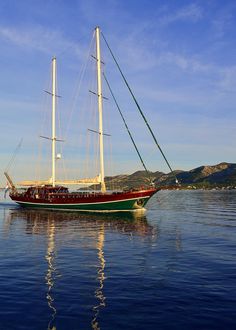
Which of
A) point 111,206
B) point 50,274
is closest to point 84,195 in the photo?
point 111,206

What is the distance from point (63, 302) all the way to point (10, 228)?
32979mm

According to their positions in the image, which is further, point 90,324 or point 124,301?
point 124,301

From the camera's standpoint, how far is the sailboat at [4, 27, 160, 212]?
218 ft

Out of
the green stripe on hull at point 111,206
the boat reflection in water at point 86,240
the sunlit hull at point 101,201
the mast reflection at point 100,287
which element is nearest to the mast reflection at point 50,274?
the boat reflection in water at point 86,240

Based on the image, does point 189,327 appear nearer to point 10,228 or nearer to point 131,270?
point 131,270

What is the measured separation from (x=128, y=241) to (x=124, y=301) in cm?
1851

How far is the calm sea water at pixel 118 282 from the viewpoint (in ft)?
49.2

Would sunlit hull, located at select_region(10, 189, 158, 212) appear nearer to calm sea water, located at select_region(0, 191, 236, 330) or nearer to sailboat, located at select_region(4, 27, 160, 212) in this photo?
sailboat, located at select_region(4, 27, 160, 212)

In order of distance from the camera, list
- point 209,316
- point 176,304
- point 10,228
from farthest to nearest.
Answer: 1. point 10,228
2. point 176,304
3. point 209,316

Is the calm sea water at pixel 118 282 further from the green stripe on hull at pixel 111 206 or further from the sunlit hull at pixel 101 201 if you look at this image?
the green stripe on hull at pixel 111 206

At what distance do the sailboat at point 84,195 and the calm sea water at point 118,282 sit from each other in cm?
2809

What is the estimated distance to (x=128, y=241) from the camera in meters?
35.7

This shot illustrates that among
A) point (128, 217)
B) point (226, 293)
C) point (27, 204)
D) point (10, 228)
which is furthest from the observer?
point (27, 204)

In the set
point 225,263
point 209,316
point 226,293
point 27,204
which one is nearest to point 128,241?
point 225,263
